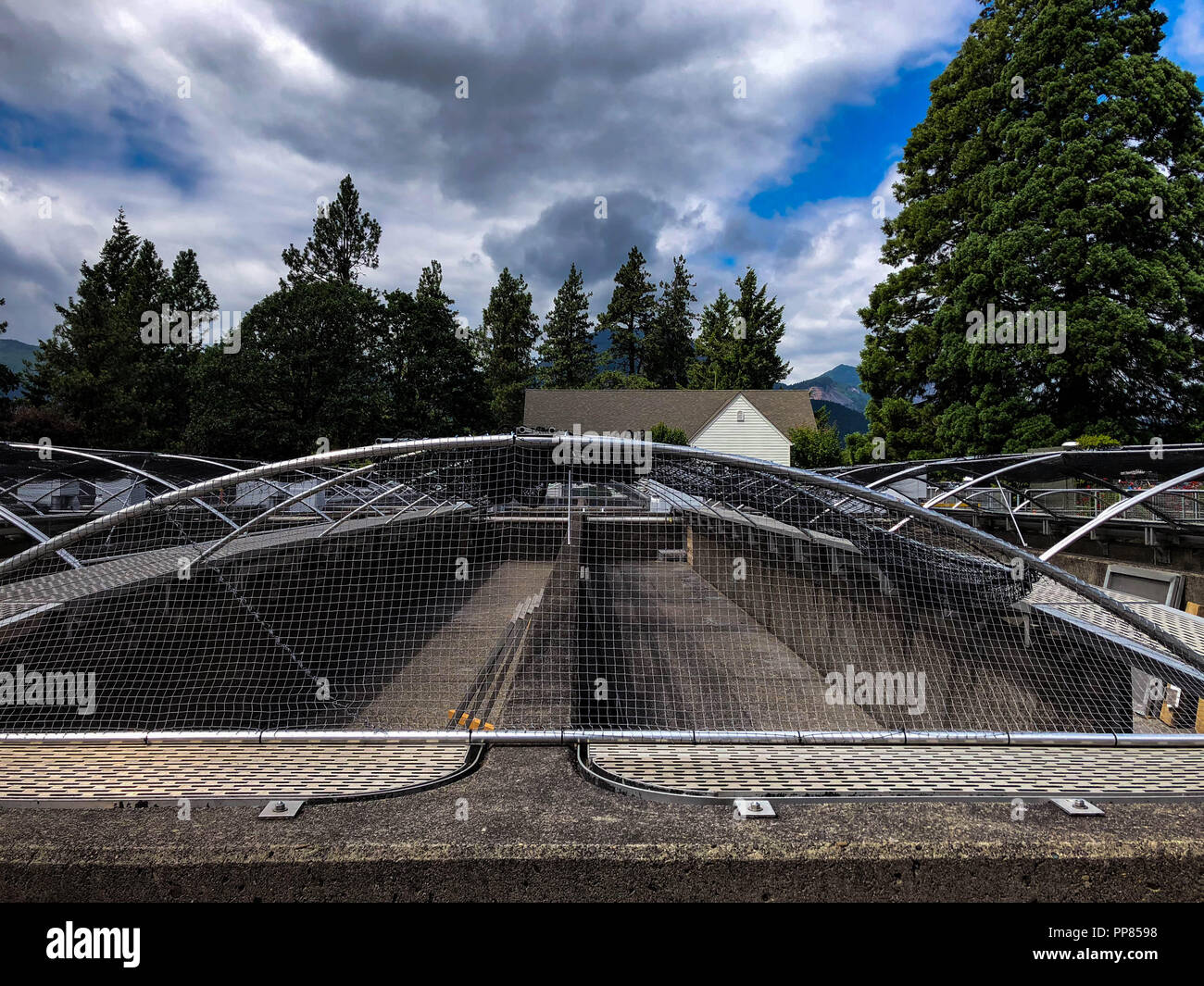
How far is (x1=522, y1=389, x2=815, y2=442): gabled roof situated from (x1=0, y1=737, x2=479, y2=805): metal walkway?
37945mm

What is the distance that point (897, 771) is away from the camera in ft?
8.55

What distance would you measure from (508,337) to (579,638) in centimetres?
5978

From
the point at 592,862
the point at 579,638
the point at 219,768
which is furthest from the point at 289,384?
the point at 592,862

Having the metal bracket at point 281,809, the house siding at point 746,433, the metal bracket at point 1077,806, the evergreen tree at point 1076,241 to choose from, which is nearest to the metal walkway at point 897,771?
the metal bracket at point 1077,806

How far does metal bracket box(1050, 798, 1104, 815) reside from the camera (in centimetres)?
216

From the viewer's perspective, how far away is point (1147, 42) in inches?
712

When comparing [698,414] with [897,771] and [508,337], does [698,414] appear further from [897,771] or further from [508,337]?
[897,771]

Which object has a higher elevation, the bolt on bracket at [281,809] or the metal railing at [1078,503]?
the metal railing at [1078,503]

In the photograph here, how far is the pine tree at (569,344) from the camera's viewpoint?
207 ft

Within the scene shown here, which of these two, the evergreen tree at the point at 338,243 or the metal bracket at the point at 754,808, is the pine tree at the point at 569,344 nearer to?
the evergreen tree at the point at 338,243

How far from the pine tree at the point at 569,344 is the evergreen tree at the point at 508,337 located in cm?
176
